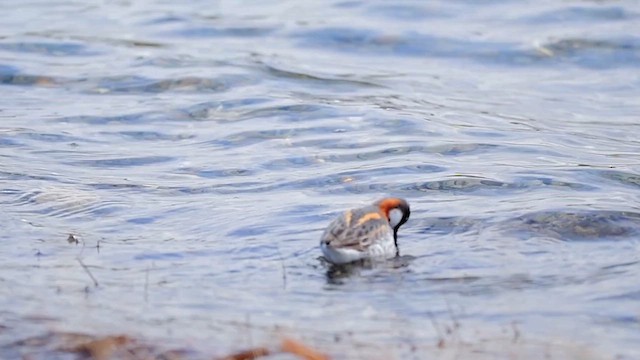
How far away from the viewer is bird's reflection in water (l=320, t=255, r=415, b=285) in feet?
28.7

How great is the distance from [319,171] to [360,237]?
10.7 feet

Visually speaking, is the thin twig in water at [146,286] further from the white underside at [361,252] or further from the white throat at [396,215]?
the white throat at [396,215]

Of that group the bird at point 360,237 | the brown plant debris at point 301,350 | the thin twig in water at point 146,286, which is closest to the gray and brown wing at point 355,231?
the bird at point 360,237

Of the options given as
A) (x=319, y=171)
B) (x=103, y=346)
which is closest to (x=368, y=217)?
(x=103, y=346)

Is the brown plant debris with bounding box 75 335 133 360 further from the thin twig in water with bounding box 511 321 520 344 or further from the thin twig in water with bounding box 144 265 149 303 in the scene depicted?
the thin twig in water with bounding box 511 321 520 344

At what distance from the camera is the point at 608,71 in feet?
57.4

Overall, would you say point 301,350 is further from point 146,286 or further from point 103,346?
point 146,286

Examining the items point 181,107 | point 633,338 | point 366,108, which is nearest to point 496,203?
point 633,338

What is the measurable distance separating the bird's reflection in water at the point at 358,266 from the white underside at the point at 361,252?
33 millimetres

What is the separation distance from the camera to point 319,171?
1227 cm

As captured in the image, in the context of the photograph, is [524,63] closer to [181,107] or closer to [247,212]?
[181,107]

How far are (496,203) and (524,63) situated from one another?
7.58 m

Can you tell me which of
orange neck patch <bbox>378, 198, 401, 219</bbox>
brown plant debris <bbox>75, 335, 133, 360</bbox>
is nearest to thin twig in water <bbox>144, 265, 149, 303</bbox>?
brown plant debris <bbox>75, 335, 133, 360</bbox>

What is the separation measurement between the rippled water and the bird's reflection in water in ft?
0.14
